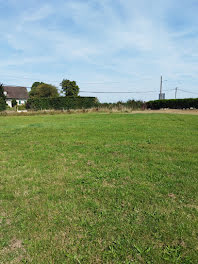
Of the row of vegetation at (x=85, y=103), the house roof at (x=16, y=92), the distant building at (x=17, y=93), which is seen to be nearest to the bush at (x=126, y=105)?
the row of vegetation at (x=85, y=103)

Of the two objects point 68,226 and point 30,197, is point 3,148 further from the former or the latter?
point 68,226

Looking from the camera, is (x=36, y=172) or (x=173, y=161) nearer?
(x=36, y=172)

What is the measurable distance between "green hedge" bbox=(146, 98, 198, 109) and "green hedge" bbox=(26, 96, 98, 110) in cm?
890

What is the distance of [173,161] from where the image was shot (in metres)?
4.03

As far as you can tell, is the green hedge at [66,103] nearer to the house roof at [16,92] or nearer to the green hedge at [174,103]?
the green hedge at [174,103]

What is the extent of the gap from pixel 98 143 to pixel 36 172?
2.59 m

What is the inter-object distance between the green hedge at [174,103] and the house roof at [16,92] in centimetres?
3861

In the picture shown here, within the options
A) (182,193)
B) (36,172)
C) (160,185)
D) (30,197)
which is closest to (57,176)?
(36,172)

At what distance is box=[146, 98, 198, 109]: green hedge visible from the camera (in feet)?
72.1

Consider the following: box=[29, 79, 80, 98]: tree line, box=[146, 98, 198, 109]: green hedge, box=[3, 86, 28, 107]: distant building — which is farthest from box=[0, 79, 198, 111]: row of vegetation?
box=[3, 86, 28, 107]: distant building

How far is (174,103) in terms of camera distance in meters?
24.6

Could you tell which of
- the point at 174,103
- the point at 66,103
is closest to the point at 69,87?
the point at 66,103

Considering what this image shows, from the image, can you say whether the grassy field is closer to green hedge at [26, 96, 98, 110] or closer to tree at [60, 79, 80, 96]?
green hedge at [26, 96, 98, 110]

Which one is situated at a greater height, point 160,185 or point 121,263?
point 160,185
